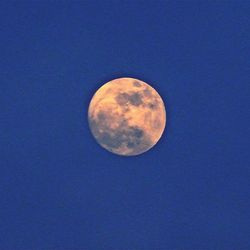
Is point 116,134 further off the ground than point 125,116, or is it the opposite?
point 125,116

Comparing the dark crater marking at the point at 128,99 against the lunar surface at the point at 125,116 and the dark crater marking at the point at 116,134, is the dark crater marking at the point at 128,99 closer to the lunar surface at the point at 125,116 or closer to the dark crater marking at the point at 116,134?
the lunar surface at the point at 125,116

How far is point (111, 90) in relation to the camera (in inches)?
149

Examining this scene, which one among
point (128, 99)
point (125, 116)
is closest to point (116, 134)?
point (125, 116)

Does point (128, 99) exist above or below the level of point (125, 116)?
above

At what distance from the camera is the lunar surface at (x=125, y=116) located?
375 centimetres

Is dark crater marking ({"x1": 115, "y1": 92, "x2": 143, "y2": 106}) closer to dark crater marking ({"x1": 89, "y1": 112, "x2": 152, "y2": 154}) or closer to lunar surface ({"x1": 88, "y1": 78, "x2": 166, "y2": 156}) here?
lunar surface ({"x1": 88, "y1": 78, "x2": 166, "y2": 156})

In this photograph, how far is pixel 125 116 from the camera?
375 cm

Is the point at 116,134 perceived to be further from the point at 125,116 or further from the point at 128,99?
the point at 128,99

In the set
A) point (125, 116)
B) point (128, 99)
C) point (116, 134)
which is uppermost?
point (128, 99)

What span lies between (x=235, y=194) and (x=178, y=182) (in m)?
0.67

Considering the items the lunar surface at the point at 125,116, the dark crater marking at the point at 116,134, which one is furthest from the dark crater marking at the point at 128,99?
the dark crater marking at the point at 116,134

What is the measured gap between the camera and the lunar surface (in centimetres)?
375

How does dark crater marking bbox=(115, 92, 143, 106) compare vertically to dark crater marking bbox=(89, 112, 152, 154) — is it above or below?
above

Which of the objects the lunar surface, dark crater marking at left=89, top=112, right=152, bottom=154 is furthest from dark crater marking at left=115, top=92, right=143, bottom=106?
dark crater marking at left=89, top=112, right=152, bottom=154
